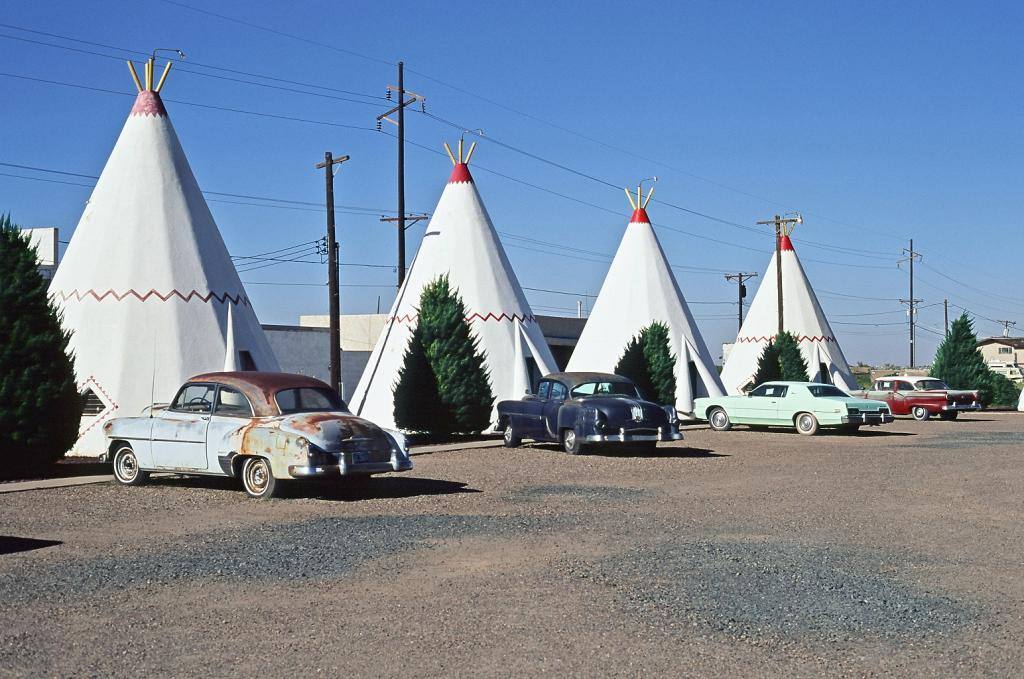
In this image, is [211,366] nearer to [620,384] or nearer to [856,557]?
[620,384]

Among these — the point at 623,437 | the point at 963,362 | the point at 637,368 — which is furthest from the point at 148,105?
the point at 963,362

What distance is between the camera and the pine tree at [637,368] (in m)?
26.1

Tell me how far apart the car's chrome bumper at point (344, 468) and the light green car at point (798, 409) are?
13050mm

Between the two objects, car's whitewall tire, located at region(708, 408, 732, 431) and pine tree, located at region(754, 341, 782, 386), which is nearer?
car's whitewall tire, located at region(708, 408, 732, 431)

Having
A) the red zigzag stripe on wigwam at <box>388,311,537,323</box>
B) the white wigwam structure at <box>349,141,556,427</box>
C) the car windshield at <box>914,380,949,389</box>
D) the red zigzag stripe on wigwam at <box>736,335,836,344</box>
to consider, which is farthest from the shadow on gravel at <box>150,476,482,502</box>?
the red zigzag stripe on wigwam at <box>736,335,836,344</box>

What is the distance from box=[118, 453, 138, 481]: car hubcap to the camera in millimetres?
11945

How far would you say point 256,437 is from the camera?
10617 mm

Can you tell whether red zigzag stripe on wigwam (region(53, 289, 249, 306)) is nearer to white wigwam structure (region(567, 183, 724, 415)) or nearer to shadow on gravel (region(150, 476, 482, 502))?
shadow on gravel (region(150, 476, 482, 502))

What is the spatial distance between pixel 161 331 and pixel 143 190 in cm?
240

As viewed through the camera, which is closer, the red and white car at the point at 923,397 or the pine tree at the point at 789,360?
the red and white car at the point at 923,397

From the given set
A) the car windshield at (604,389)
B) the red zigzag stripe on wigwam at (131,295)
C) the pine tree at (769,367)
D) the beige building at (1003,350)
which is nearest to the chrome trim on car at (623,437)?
the car windshield at (604,389)

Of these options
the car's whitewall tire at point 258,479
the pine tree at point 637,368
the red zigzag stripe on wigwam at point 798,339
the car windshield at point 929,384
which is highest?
the red zigzag stripe on wigwam at point 798,339

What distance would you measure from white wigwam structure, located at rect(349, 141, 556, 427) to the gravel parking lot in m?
11.1

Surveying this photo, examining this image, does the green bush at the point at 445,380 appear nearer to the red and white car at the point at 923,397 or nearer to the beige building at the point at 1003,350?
the red and white car at the point at 923,397
